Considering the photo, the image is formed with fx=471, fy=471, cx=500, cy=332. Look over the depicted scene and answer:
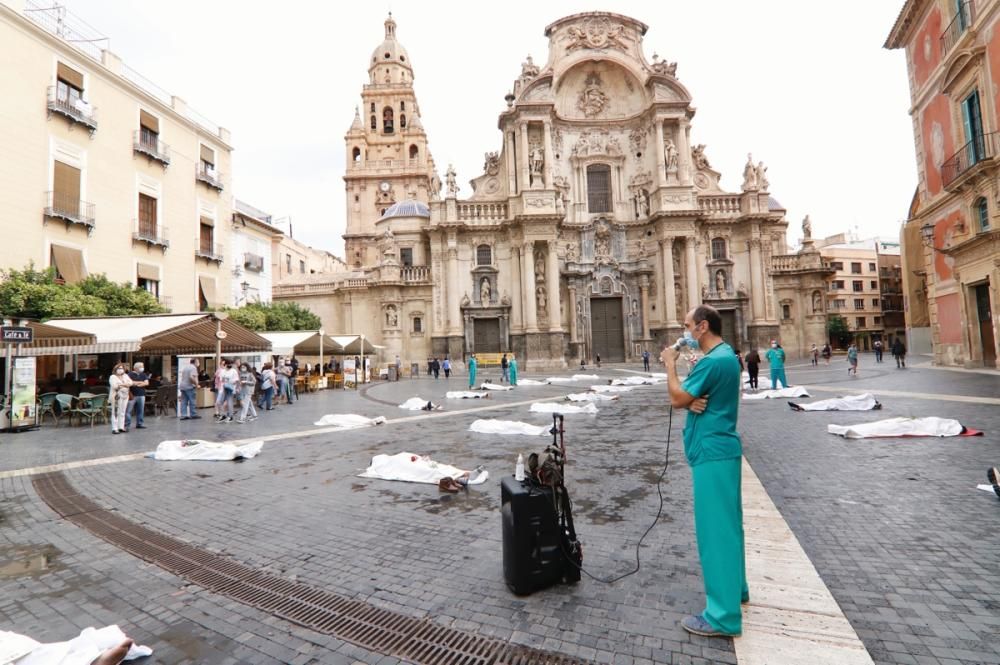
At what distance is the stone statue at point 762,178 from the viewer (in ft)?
113

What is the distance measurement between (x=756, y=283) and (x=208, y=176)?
3656 centimetres

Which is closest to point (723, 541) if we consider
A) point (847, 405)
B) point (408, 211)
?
point (847, 405)

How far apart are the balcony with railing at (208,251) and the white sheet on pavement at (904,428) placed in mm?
30052

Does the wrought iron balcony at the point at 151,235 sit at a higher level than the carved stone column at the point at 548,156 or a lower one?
lower

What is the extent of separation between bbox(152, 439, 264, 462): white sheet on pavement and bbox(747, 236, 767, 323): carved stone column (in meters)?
34.1

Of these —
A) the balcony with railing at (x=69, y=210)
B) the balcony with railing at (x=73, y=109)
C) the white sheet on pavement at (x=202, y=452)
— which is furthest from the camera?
the balcony with railing at (x=73, y=109)

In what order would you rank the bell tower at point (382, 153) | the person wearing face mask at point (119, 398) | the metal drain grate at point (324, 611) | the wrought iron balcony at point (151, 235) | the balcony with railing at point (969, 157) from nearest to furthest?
the metal drain grate at point (324, 611) → the person wearing face mask at point (119, 398) → the balcony with railing at point (969, 157) → the wrought iron balcony at point (151, 235) → the bell tower at point (382, 153)

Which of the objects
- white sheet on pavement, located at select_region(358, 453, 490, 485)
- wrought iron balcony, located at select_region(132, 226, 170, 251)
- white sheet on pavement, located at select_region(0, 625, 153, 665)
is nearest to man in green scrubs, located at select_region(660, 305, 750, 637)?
white sheet on pavement, located at select_region(0, 625, 153, 665)

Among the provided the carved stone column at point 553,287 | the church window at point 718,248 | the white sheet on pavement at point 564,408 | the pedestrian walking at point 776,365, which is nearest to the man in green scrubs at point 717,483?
the white sheet on pavement at point 564,408

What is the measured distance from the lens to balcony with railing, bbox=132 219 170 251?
75.5 feet

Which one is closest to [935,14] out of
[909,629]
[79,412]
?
[909,629]

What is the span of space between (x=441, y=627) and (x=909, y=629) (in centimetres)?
289

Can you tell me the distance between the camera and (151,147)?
24312mm

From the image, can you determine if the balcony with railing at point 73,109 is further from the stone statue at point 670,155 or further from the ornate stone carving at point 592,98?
the stone statue at point 670,155
